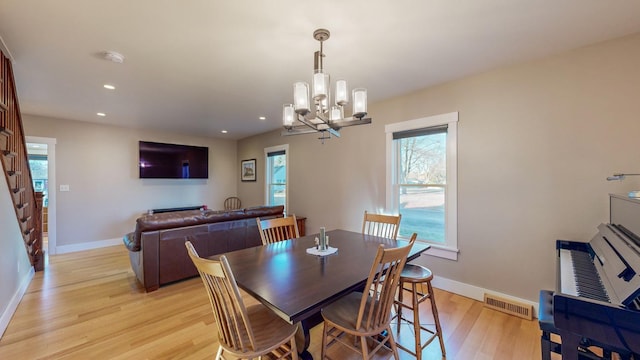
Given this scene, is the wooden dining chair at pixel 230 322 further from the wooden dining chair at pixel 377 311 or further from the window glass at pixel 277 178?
the window glass at pixel 277 178

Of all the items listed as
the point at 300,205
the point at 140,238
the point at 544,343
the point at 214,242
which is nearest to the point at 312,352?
the point at 544,343

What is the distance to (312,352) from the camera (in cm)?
194


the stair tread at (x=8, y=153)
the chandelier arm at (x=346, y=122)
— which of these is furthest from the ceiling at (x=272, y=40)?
the stair tread at (x=8, y=153)

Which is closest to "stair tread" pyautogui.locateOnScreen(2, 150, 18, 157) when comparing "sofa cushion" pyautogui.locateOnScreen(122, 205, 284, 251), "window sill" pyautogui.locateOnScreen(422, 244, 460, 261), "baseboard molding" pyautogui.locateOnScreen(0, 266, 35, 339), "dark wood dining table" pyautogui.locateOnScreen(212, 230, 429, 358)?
"sofa cushion" pyautogui.locateOnScreen(122, 205, 284, 251)

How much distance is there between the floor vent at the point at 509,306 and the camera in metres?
2.36

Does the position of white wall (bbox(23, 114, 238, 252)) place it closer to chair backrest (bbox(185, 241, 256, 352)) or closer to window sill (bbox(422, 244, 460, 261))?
chair backrest (bbox(185, 241, 256, 352))

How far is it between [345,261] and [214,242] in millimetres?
2263

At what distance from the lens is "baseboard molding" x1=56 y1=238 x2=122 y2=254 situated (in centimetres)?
454

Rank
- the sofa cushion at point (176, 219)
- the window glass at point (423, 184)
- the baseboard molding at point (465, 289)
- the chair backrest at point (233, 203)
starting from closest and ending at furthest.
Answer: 1. the baseboard molding at point (465, 289)
2. the sofa cushion at point (176, 219)
3. the window glass at point (423, 184)
4. the chair backrest at point (233, 203)

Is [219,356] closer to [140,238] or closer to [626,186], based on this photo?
[140,238]

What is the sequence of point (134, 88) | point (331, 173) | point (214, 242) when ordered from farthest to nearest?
point (331, 173) < point (214, 242) < point (134, 88)

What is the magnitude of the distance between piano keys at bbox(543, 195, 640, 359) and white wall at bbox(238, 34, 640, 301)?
1.33 ft

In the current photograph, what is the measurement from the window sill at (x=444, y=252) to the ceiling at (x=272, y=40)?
6.36ft

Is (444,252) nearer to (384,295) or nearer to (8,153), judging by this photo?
(384,295)
